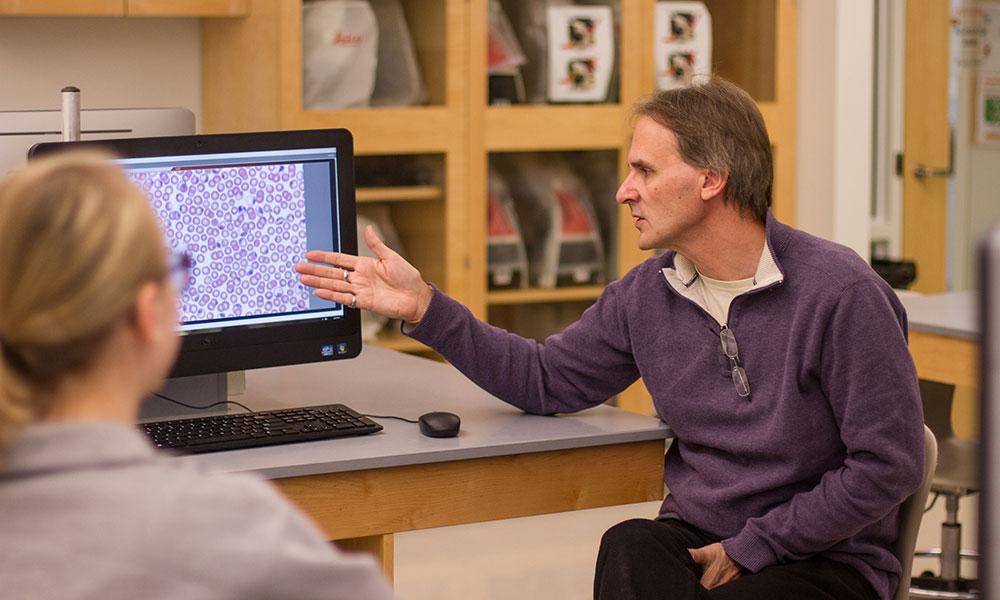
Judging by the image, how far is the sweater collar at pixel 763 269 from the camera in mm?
1789

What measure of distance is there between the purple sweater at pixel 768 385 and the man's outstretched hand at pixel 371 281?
0.12ft

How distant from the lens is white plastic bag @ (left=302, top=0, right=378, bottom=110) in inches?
131

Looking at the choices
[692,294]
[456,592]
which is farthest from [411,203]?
[692,294]

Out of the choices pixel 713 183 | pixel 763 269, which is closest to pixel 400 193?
pixel 713 183

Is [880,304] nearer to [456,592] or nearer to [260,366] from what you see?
[260,366]

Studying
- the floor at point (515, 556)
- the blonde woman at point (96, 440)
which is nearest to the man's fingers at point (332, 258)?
the blonde woman at point (96, 440)

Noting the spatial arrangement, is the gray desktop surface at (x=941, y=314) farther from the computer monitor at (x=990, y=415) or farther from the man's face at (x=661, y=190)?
the computer monitor at (x=990, y=415)

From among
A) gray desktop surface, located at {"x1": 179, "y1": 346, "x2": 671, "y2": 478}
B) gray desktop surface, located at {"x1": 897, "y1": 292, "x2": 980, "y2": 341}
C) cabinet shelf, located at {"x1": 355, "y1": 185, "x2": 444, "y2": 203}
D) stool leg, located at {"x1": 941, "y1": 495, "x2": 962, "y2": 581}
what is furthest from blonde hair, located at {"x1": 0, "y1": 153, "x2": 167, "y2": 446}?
cabinet shelf, located at {"x1": 355, "y1": 185, "x2": 444, "y2": 203}

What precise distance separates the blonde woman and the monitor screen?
3.27 ft

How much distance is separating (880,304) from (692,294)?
0.92ft

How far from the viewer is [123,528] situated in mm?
806

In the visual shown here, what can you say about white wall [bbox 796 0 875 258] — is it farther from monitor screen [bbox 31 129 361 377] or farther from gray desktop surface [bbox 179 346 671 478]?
monitor screen [bbox 31 129 361 377]

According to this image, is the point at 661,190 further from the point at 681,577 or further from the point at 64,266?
the point at 64,266

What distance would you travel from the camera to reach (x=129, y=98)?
3.57m
